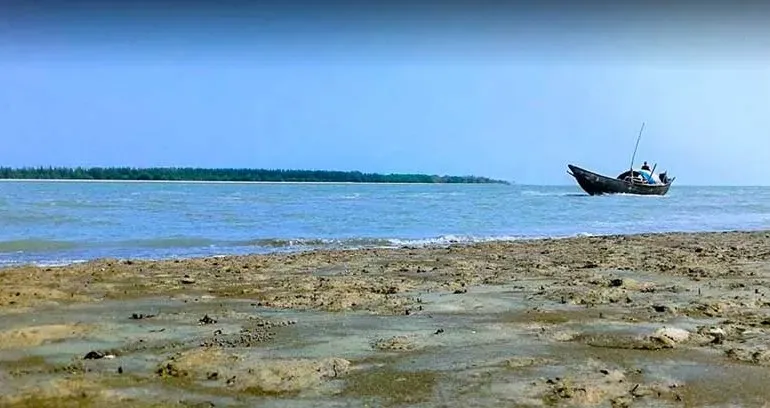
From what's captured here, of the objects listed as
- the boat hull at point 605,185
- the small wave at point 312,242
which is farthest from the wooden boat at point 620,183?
the small wave at point 312,242

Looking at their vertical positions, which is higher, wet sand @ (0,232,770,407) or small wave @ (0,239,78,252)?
wet sand @ (0,232,770,407)

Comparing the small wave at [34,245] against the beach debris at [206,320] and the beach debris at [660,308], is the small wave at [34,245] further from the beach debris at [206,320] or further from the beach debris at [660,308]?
the beach debris at [660,308]

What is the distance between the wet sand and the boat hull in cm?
4583

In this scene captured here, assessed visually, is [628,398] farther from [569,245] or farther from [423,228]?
[423,228]

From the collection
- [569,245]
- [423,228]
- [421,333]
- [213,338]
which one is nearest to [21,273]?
[213,338]

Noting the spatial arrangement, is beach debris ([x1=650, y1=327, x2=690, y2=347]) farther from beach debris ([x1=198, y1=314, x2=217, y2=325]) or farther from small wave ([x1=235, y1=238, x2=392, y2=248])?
small wave ([x1=235, y1=238, x2=392, y2=248])

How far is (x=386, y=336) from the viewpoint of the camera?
6.16 metres

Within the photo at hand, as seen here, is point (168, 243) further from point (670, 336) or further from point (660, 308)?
point (670, 336)

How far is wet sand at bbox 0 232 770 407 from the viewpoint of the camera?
4527mm

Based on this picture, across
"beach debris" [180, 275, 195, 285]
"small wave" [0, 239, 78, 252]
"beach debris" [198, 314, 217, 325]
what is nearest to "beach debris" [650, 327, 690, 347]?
"beach debris" [198, 314, 217, 325]

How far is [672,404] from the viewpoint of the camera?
4277 mm

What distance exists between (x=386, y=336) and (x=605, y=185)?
5310 centimetres

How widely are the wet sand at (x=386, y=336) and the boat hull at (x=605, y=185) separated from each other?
4583 cm

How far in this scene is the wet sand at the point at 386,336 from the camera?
453 cm
